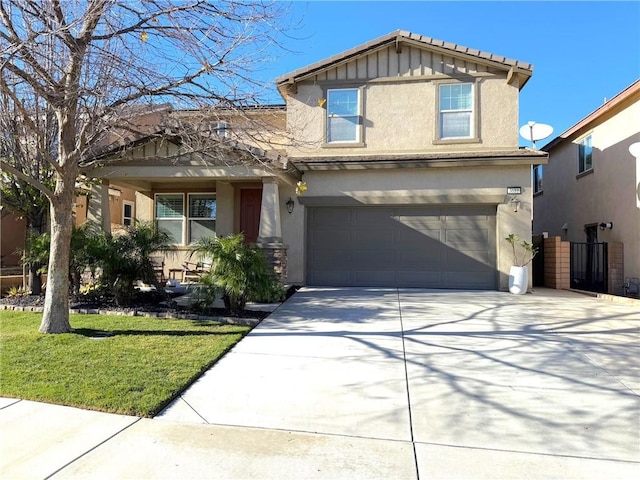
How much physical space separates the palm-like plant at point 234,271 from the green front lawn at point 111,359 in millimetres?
765

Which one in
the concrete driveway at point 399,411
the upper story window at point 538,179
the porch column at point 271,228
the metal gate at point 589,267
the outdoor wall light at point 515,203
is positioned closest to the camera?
the concrete driveway at point 399,411

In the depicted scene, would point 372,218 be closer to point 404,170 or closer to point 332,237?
point 332,237

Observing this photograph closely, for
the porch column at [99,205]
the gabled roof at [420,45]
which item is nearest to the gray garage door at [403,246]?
the gabled roof at [420,45]

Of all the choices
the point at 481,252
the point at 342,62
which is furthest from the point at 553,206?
the point at 342,62

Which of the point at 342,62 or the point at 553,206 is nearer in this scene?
the point at 342,62

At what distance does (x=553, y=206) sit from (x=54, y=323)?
62.3 feet

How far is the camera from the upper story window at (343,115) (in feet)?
43.6

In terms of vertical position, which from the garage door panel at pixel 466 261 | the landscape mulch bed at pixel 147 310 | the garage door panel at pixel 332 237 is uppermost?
the garage door panel at pixel 332 237

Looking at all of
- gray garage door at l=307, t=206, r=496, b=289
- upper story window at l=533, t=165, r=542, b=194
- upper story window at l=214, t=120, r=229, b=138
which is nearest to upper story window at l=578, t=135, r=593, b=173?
upper story window at l=533, t=165, r=542, b=194

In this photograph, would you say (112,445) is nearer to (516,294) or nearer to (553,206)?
(516,294)

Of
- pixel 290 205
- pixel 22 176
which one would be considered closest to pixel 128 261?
pixel 22 176

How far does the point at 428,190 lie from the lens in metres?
12.5

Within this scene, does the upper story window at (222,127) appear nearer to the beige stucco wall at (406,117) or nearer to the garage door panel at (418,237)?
the beige stucco wall at (406,117)

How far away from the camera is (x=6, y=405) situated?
4.08m
